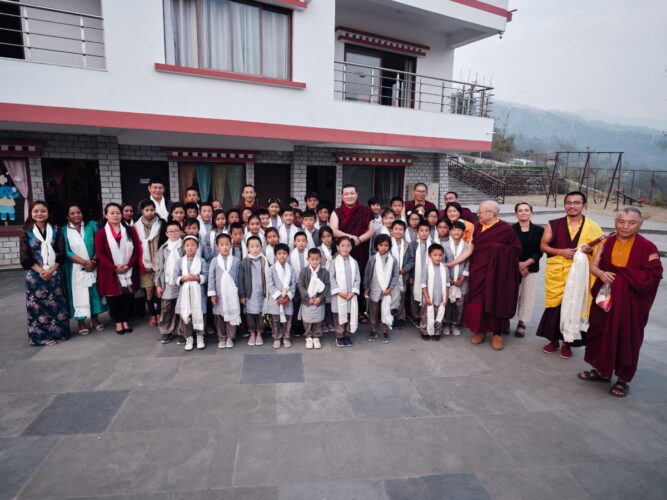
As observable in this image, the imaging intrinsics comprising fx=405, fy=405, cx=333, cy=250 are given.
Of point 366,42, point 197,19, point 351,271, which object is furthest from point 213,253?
point 366,42

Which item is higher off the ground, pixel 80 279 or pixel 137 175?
pixel 137 175

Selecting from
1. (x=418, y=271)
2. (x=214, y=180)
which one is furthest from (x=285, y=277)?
(x=214, y=180)

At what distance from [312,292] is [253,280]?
2.27 feet

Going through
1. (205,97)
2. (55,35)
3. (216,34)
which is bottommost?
→ (205,97)

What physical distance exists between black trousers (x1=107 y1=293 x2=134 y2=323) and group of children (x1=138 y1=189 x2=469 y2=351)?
286 millimetres

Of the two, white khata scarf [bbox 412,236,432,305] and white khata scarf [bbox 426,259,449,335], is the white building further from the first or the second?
white khata scarf [bbox 426,259,449,335]

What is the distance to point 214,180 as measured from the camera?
9.47 metres

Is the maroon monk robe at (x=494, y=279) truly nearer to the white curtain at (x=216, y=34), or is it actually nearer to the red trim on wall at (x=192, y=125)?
the red trim on wall at (x=192, y=125)

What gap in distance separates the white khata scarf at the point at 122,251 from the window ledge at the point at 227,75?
11.2 ft

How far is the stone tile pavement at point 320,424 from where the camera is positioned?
2617mm

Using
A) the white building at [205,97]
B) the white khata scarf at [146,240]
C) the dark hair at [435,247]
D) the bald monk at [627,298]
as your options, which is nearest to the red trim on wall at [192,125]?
the white building at [205,97]

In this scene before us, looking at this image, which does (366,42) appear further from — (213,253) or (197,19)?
(213,253)

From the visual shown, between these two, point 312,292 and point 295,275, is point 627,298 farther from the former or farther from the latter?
point 295,275

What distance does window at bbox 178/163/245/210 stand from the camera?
9.10 m
